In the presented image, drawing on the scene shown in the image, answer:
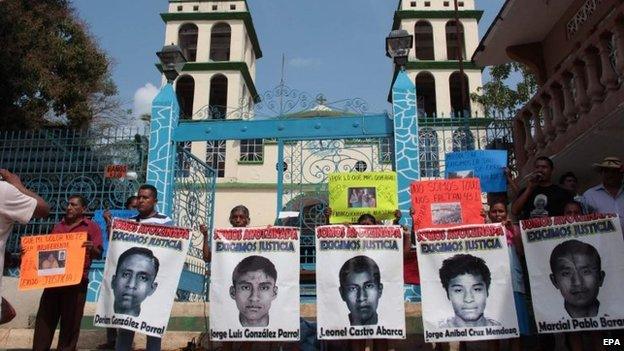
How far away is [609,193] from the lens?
5543 millimetres

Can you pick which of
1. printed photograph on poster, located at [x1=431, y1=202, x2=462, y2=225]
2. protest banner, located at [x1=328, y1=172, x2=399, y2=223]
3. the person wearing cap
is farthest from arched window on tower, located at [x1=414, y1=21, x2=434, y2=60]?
the person wearing cap

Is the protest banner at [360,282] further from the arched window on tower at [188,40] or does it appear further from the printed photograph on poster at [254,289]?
the arched window on tower at [188,40]

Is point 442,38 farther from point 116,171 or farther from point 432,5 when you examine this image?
point 116,171

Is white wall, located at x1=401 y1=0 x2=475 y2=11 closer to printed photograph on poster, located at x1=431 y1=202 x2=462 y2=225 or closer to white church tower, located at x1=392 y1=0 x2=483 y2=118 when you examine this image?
white church tower, located at x1=392 y1=0 x2=483 y2=118

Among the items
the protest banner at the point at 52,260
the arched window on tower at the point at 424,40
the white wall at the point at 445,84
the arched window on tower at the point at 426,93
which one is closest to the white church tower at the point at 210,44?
the white wall at the point at 445,84

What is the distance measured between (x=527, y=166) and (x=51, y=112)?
1188cm

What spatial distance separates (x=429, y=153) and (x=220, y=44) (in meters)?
19.1

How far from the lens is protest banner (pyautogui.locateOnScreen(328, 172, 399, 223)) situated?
7.18m

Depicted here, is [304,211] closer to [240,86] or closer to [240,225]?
[240,225]

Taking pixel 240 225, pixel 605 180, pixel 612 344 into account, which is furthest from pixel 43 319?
pixel 605 180

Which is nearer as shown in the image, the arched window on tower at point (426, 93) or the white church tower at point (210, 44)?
the white church tower at point (210, 44)

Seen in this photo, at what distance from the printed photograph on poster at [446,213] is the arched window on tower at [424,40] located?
20.2 meters

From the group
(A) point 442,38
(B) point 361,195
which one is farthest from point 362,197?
(A) point 442,38

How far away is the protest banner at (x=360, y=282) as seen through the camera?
4.95 metres
